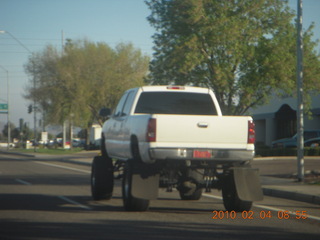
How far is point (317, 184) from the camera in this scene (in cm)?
1873

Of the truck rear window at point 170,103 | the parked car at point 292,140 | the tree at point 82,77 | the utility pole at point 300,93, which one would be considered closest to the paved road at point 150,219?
the truck rear window at point 170,103

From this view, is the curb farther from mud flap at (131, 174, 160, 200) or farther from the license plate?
mud flap at (131, 174, 160, 200)

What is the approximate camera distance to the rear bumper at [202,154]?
35.9ft

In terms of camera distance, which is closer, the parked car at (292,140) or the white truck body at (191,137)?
the white truck body at (191,137)

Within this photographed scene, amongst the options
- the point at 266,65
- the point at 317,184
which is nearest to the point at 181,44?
the point at 266,65

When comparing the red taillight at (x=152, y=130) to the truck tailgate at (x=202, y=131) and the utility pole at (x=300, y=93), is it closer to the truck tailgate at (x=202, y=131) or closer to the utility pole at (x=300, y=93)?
the truck tailgate at (x=202, y=131)

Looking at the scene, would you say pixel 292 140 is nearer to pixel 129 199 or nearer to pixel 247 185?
pixel 247 185

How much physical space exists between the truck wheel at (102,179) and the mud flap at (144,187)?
2755 millimetres

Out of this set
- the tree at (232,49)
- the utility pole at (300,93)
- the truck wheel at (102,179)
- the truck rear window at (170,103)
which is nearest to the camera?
the truck rear window at (170,103)

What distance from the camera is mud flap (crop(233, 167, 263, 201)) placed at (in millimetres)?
11352

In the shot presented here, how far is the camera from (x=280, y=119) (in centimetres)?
5591

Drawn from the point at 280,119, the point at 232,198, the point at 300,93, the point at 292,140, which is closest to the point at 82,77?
the point at 280,119

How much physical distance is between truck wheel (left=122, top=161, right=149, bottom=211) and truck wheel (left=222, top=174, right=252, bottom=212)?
1.58 m
